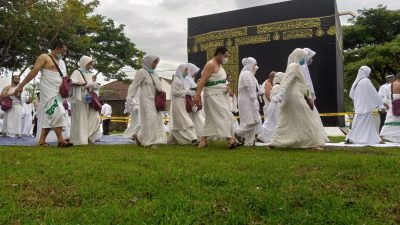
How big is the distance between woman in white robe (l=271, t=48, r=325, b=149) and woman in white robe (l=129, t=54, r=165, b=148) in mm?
1966

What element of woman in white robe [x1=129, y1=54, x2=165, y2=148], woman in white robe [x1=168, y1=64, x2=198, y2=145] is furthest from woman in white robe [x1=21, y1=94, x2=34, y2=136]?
woman in white robe [x1=129, y1=54, x2=165, y2=148]

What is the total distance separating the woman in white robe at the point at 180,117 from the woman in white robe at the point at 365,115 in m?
3.38

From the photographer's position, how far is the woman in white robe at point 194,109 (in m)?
9.26

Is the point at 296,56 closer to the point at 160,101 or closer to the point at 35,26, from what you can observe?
the point at 160,101

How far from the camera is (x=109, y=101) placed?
49.4 meters

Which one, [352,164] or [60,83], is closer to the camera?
[352,164]

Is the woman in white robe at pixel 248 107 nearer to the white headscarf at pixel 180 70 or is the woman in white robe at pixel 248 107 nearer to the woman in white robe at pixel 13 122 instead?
the white headscarf at pixel 180 70

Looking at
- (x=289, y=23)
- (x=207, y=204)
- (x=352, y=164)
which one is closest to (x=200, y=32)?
(x=289, y=23)

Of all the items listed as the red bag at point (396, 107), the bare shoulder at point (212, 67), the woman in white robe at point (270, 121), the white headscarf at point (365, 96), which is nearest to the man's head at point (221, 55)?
the bare shoulder at point (212, 67)

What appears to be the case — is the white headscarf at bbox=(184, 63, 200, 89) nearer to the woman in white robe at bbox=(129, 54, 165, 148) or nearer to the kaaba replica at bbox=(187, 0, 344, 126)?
the woman in white robe at bbox=(129, 54, 165, 148)

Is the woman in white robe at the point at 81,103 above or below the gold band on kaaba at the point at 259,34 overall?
below

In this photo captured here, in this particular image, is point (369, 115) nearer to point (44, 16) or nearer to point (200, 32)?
point (200, 32)

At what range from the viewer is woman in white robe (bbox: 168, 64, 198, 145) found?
859cm

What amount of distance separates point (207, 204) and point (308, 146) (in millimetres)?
3918
